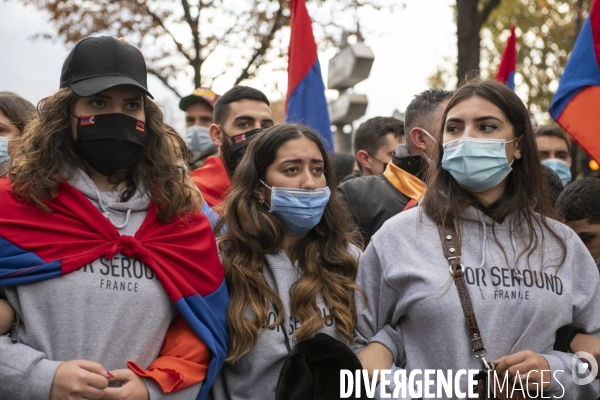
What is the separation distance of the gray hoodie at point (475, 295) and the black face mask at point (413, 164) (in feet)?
4.79

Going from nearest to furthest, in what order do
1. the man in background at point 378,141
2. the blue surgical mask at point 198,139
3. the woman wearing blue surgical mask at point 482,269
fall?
the woman wearing blue surgical mask at point 482,269 < the man in background at point 378,141 < the blue surgical mask at point 198,139

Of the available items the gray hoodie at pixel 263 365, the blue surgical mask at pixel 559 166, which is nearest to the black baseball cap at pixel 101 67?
the gray hoodie at pixel 263 365

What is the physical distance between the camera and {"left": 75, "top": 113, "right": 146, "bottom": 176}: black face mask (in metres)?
3.30

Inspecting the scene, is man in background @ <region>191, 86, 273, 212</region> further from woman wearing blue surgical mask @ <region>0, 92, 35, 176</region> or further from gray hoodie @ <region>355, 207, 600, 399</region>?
gray hoodie @ <region>355, 207, 600, 399</region>

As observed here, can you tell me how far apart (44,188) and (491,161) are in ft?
6.93

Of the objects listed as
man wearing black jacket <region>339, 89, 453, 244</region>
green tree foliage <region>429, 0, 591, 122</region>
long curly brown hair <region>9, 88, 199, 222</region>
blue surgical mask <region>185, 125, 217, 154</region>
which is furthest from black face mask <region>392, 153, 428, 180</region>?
green tree foliage <region>429, 0, 591, 122</region>

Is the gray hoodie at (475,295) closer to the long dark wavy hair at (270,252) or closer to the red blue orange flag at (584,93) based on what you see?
the long dark wavy hair at (270,252)

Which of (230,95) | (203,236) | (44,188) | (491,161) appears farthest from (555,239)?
(230,95)

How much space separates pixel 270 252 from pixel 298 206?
0.28m

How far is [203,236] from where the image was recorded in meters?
3.52

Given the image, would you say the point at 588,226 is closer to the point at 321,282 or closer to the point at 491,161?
the point at 491,161

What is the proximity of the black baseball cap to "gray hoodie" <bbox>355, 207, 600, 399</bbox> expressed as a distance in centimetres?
143

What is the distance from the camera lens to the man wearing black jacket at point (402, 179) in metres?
5.00

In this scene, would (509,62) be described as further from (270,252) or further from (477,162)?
(270,252)
